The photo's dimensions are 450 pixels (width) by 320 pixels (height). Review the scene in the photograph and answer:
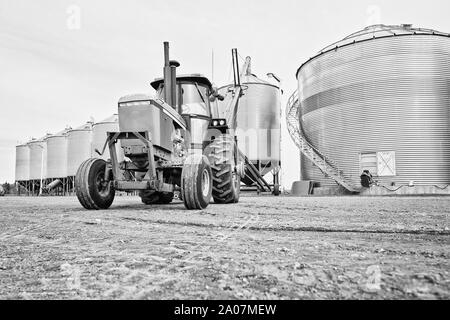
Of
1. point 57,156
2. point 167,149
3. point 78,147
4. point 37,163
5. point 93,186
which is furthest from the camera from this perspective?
point 37,163

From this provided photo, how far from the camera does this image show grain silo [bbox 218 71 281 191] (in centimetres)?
2373

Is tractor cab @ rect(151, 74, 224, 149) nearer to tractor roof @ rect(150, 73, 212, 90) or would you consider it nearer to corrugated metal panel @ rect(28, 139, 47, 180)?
tractor roof @ rect(150, 73, 212, 90)

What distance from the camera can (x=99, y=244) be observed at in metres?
3.22

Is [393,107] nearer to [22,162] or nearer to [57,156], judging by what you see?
[57,156]

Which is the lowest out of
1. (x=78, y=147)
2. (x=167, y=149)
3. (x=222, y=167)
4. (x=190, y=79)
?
(x=222, y=167)

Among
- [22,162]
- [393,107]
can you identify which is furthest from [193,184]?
[22,162]

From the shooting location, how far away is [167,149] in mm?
7609

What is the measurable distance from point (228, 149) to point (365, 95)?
602 inches

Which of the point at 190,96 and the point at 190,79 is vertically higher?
the point at 190,79

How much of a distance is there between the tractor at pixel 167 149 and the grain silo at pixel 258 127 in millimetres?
14374

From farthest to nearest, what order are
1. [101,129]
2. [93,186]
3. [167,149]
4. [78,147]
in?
[78,147] → [101,129] → [167,149] → [93,186]

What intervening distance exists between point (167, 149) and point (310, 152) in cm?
1792

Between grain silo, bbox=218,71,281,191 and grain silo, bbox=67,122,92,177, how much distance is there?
20.5 meters

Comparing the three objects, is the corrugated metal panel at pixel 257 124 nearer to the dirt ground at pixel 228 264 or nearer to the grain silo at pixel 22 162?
the dirt ground at pixel 228 264
